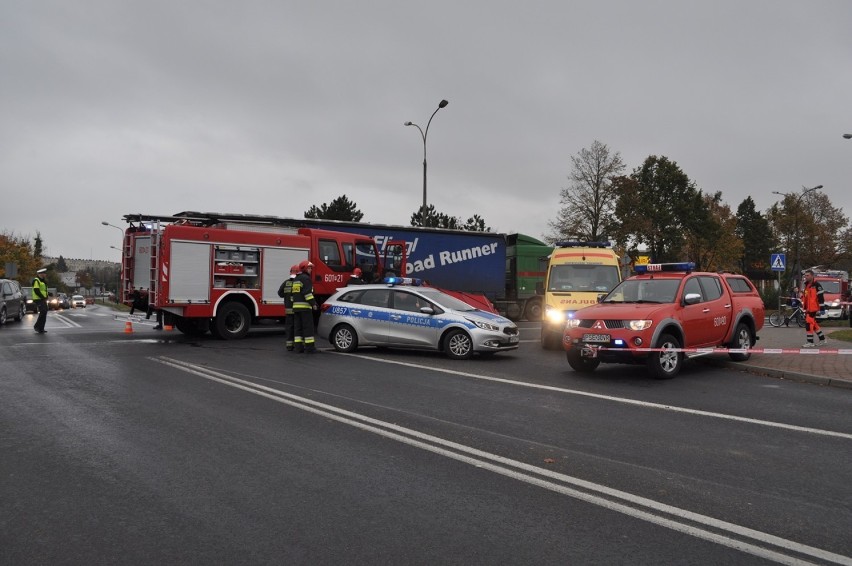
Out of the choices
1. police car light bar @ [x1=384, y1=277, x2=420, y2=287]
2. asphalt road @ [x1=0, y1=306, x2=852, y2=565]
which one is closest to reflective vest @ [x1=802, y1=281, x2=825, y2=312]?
asphalt road @ [x1=0, y1=306, x2=852, y2=565]

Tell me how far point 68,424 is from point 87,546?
3377 mm

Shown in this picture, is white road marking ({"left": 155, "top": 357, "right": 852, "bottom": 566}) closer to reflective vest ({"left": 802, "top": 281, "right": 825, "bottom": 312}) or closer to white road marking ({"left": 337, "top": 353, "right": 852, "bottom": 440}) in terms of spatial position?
white road marking ({"left": 337, "top": 353, "right": 852, "bottom": 440})

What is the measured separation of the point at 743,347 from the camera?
12047 millimetres

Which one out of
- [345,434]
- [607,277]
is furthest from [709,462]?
[607,277]

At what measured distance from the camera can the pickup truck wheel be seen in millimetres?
11781

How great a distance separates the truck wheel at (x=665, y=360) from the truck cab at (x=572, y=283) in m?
3.80

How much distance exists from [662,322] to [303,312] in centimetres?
689

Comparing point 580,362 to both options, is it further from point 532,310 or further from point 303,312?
point 532,310

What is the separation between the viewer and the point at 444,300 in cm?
1284

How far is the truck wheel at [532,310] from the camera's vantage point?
25.9 meters

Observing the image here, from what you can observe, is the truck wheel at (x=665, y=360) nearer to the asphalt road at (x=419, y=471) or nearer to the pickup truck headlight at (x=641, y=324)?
the pickup truck headlight at (x=641, y=324)

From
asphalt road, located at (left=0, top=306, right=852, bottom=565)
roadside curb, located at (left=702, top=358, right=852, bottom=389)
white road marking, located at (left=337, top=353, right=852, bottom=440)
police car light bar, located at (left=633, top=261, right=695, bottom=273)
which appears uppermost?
police car light bar, located at (left=633, top=261, right=695, bottom=273)

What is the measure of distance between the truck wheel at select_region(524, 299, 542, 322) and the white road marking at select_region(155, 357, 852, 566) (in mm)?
19376

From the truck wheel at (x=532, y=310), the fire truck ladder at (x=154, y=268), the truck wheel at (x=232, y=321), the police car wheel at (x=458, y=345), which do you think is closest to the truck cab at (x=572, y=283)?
the police car wheel at (x=458, y=345)
